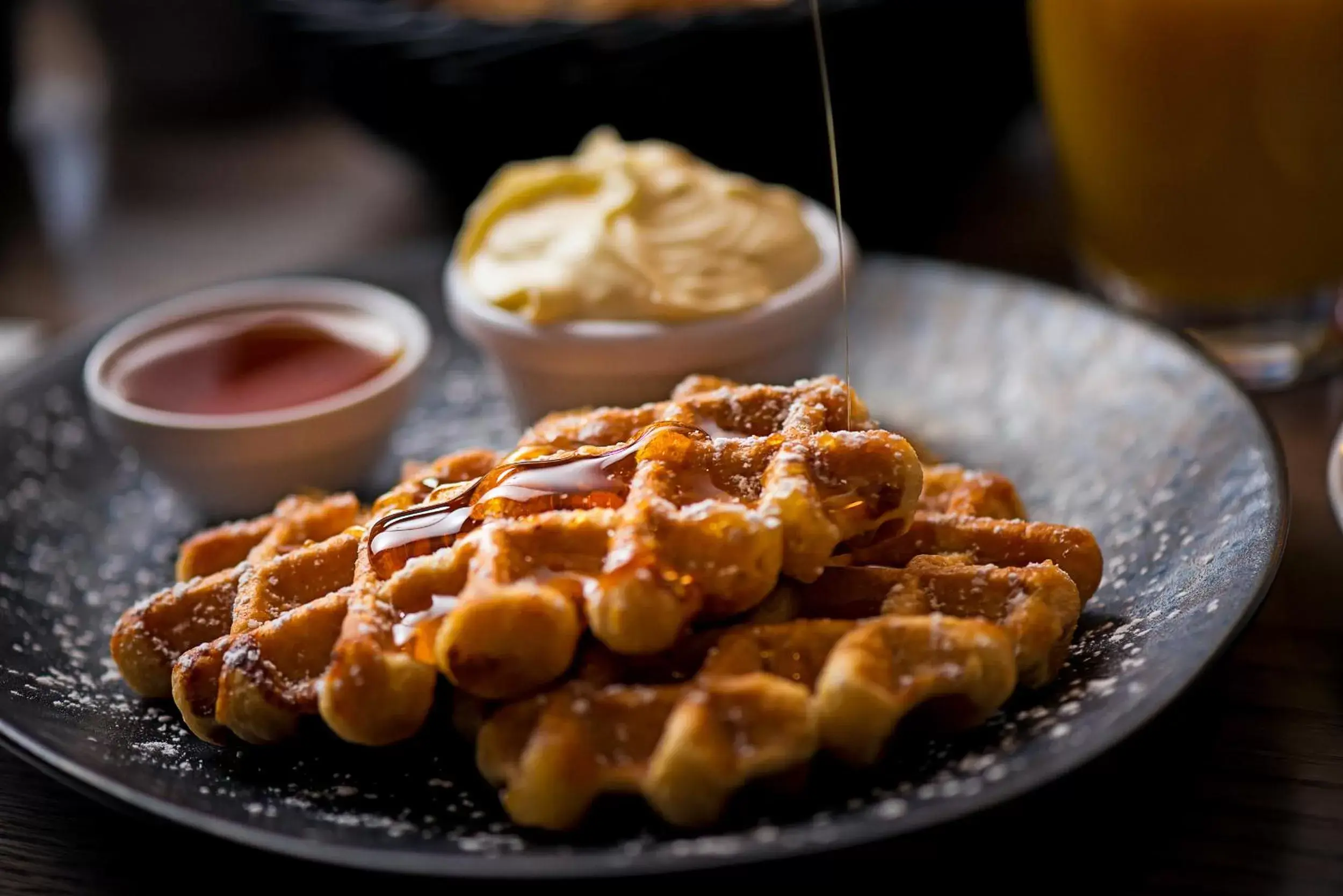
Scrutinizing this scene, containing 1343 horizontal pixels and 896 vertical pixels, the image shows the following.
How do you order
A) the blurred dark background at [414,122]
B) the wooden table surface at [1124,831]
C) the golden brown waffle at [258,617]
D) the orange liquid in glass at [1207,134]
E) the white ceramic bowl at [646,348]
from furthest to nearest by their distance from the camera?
the blurred dark background at [414,122]
the orange liquid in glass at [1207,134]
the white ceramic bowl at [646,348]
the golden brown waffle at [258,617]
the wooden table surface at [1124,831]

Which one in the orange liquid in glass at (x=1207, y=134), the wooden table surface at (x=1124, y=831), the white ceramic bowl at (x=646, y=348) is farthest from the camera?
the orange liquid in glass at (x=1207, y=134)

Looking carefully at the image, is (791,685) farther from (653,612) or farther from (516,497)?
(516,497)

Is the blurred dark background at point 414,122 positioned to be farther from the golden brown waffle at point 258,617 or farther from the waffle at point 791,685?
the waffle at point 791,685

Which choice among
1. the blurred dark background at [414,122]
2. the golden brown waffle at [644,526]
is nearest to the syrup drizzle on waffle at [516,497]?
the golden brown waffle at [644,526]

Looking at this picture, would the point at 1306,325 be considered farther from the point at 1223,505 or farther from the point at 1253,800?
the point at 1253,800

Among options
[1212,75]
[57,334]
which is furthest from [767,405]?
[57,334]

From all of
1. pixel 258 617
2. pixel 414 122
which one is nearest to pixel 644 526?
pixel 258 617
